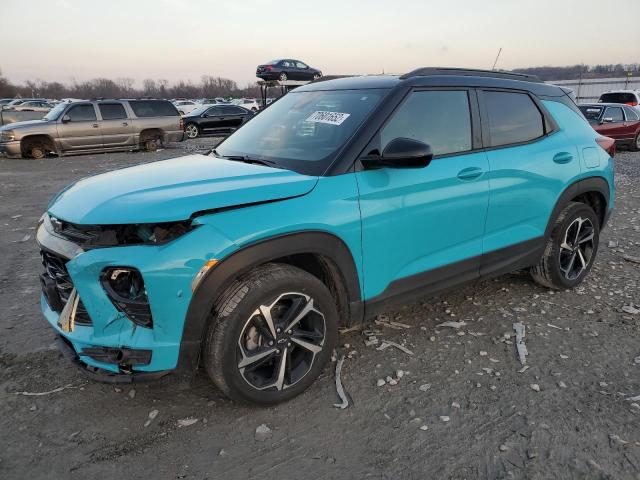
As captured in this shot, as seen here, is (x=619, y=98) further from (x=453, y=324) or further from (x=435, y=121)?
(x=435, y=121)

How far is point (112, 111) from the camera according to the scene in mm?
14617

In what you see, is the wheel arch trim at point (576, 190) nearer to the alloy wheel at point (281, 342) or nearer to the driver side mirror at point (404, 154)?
the driver side mirror at point (404, 154)

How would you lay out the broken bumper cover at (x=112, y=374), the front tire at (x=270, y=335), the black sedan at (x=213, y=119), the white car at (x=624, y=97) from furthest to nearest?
the black sedan at (x=213, y=119) < the white car at (x=624, y=97) < the front tire at (x=270, y=335) < the broken bumper cover at (x=112, y=374)

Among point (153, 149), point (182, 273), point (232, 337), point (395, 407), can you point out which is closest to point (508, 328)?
point (395, 407)

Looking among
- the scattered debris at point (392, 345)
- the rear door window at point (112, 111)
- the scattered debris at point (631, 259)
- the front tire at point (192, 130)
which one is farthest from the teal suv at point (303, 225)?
the front tire at point (192, 130)

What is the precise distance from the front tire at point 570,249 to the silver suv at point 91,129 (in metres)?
13.8

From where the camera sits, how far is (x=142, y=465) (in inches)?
89.3

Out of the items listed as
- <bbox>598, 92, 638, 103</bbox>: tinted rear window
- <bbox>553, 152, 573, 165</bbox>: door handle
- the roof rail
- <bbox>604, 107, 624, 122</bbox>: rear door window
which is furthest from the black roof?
<bbox>598, 92, 638, 103</bbox>: tinted rear window

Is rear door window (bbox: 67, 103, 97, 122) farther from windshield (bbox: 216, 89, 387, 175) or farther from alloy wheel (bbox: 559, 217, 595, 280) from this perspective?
alloy wheel (bbox: 559, 217, 595, 280)

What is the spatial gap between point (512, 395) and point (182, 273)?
202 cm

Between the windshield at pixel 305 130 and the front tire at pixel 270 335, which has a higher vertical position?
the windshield at pixel 305 130

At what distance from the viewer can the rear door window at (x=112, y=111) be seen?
1441 centimetres

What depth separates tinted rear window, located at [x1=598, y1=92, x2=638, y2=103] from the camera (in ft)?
60.4

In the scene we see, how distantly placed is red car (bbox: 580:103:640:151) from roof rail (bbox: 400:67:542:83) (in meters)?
12.3
